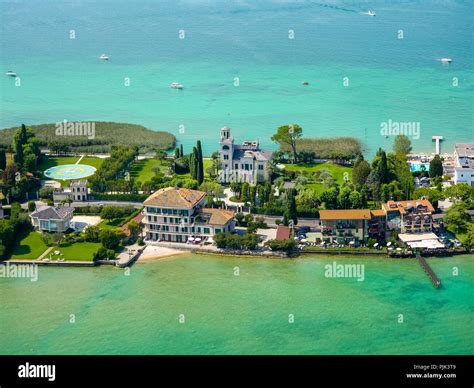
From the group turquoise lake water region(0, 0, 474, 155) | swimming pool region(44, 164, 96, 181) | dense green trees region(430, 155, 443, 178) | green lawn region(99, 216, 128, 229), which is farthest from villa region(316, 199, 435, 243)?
swimming pool region(44, 164, 96, 181)

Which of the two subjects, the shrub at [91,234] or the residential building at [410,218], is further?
the residential building at [410,218]

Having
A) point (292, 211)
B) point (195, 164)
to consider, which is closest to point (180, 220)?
point (292, 211)

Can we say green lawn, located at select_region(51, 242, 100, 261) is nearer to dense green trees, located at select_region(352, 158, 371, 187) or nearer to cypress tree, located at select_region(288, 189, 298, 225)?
cypress tree, located at select_region(288, 189, 298, 225)

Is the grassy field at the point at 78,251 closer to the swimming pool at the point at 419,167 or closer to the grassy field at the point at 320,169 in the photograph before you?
the grassy field at the point at 320,169

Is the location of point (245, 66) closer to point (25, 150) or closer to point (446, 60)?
point (446, 60)

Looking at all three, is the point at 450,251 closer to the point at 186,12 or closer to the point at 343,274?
the point at 343,274

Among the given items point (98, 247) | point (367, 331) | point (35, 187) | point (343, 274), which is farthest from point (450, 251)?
point (35, 187)

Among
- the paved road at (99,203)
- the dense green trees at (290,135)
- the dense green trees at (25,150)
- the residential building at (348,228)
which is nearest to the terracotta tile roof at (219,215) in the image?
the residential building at (348,228)
